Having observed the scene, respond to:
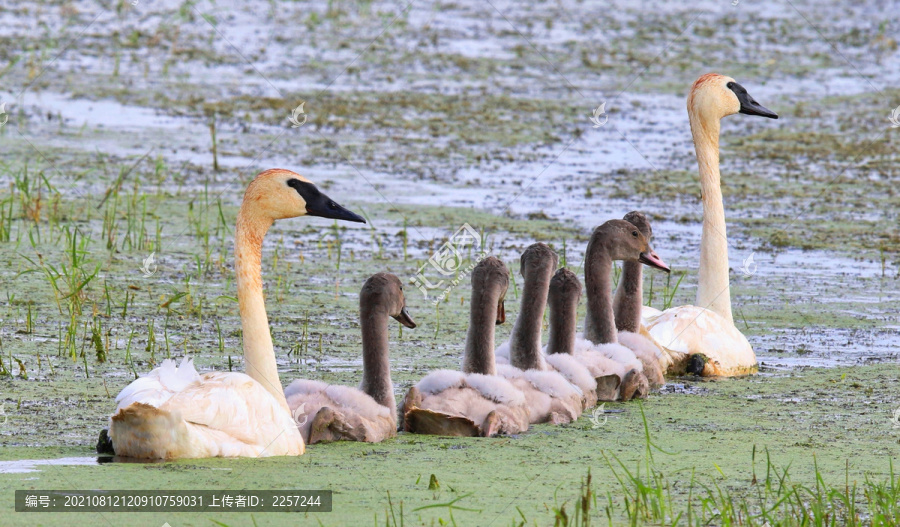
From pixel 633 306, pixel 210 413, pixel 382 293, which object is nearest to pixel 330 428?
pixel 210 413

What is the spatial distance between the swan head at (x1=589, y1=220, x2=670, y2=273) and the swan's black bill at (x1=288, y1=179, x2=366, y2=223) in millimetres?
1983

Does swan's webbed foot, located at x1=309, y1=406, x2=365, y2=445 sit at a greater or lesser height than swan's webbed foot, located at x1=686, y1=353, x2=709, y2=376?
lesser

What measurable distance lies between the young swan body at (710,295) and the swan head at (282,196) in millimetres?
2589

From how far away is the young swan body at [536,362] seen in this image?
254 inches

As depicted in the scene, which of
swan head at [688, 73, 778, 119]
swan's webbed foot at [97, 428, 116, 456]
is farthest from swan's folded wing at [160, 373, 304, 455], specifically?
swan head at [688, 73, 778, 119]

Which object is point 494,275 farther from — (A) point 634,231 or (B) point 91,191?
(B) point 91,191

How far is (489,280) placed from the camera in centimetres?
668

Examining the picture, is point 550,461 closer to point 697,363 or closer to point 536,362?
point 536,362

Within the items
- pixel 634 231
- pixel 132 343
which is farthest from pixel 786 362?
pixel 132 343

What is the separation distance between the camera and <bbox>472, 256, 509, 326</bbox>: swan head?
6672 mm

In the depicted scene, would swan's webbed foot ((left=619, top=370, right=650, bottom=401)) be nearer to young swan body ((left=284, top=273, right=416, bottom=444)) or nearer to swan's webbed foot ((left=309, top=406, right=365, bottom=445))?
young swan body ((left=284, top=273, right=416, bottom=444))

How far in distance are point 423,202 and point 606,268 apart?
4.57m

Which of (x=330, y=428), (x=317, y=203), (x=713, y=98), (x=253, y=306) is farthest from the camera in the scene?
(x=713, y=98)

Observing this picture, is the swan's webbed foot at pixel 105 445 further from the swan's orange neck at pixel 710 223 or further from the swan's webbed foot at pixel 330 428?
the swan's orange neck at pixel 710 223
